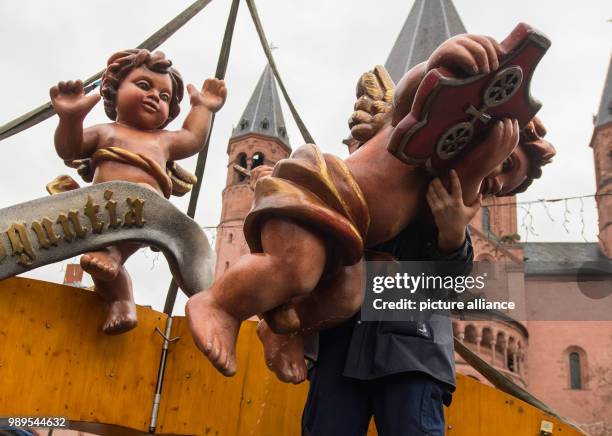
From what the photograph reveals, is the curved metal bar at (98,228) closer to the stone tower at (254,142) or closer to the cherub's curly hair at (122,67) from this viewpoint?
the cherub's curly hair at (122,67)

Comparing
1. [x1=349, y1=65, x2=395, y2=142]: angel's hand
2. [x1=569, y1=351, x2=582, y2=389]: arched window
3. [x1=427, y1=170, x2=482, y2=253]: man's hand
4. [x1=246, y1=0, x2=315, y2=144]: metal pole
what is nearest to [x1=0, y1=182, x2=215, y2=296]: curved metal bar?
[x1=349, y1=65, x2=395, y2=142]: angel's hand

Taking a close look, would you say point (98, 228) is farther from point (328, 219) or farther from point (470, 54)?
point (470, 54)

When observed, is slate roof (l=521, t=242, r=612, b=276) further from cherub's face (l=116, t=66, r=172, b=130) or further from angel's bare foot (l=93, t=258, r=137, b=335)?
angel's bare foot (l=93, t=258, r=137, b=335)

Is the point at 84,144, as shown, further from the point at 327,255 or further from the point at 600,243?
the point at 600,243

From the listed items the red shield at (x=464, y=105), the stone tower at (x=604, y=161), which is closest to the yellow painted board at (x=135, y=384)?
the red shield at (x=464, y=105)

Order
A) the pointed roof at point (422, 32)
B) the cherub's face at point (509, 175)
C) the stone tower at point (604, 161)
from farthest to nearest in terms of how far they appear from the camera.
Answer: the stone tower at point (604, 161) < the pointed roof at point (422, 32) < the cherub's face at point (509, 175)

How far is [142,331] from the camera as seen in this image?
2.42 metres

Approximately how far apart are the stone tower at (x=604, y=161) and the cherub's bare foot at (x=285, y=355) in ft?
117

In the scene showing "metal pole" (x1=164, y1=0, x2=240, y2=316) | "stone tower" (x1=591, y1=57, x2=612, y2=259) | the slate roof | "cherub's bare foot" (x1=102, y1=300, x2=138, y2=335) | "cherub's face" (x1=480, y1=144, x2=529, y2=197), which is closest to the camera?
"cherub's face" (x1=480, y1=144, x2=529, y2=197)

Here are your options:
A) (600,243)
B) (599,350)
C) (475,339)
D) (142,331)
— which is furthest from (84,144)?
(600,243)

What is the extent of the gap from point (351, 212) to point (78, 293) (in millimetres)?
1092

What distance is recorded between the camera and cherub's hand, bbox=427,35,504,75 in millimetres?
1481

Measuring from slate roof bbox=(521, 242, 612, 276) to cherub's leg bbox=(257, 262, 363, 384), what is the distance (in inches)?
1213

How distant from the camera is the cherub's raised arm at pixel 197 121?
2.49 m
